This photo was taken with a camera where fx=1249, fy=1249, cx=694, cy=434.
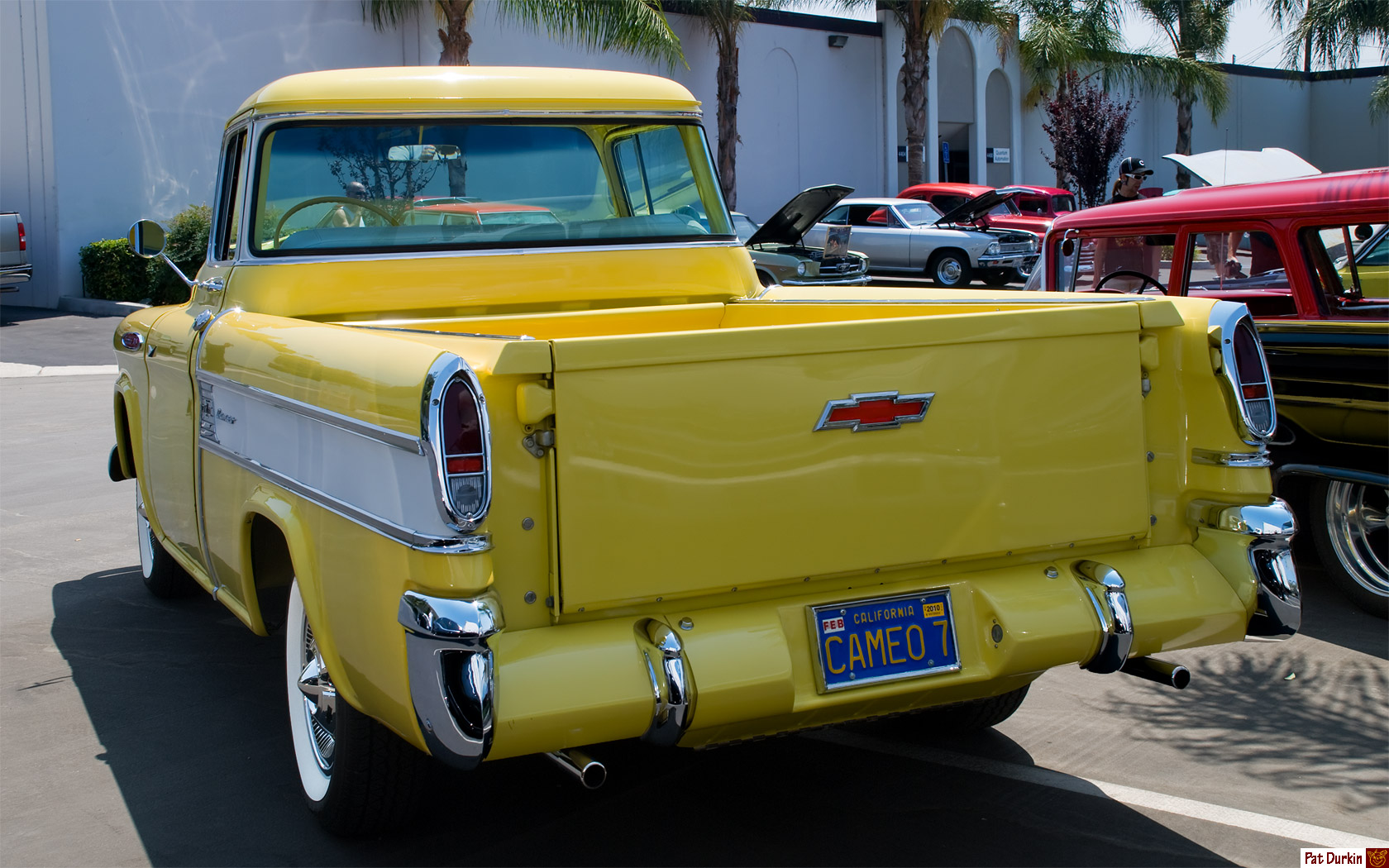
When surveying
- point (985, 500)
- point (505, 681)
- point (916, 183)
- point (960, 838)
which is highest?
point (916, 183)

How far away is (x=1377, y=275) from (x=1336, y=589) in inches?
57.3

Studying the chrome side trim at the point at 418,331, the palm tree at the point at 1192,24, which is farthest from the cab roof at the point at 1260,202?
the palm tree at the point at 1192,24

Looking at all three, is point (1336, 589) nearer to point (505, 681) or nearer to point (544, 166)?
point (544, 166)

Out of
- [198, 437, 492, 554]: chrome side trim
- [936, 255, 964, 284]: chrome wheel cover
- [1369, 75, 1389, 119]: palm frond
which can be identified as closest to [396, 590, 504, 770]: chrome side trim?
[198, 437, 492, 554]: chrome side trim

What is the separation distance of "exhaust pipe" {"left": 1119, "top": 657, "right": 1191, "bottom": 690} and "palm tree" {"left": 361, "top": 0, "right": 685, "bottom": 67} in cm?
1749

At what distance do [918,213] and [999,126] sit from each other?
494 inches

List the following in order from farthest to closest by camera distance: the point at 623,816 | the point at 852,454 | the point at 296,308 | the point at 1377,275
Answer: the point at 1377,275 → the point at 296,308 → the point at 623,816 → the point at 852,454

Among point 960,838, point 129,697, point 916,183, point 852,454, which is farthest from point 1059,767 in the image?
point 916,183

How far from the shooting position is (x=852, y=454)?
117 inches

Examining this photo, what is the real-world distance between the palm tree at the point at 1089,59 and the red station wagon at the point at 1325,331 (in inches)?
937

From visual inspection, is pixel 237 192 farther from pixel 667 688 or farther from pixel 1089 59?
pixel 1089 59

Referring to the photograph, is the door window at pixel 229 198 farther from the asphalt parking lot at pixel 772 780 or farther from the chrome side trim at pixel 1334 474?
the chrome side trim at pixel 1334 474

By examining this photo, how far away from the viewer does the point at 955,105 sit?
3083 centimetres

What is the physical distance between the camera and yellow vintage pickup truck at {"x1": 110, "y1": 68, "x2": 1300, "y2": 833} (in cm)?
267
